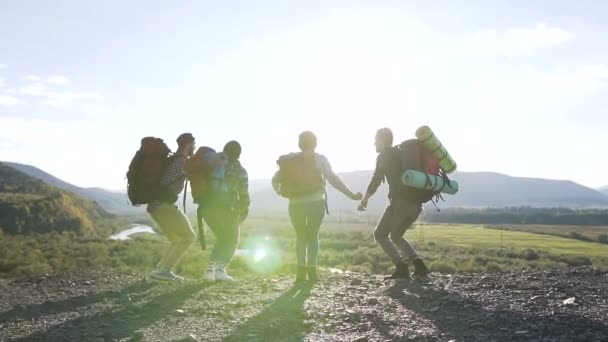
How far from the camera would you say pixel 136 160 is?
9055 mm

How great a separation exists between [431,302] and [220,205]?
4006 mm

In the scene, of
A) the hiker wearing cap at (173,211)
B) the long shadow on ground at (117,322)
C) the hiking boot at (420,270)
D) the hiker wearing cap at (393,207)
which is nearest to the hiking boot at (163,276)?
the hiker wearing cap at (173,211)

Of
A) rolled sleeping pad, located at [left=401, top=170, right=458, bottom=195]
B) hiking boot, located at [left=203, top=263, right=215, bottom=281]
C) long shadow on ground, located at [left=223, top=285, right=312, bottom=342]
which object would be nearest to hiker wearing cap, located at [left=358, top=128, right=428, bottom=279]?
rolled sleeping pad, located at [left=401, top=170, right=458, bottom=195]

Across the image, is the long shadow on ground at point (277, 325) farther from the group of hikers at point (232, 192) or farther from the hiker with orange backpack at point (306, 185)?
the group of hikers at point (232, 192)

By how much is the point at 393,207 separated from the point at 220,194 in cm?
306

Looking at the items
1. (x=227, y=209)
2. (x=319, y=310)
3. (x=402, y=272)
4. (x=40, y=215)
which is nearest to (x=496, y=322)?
(x=319, y=310)

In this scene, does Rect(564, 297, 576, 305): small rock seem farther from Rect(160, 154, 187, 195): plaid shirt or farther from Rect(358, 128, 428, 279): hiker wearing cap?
Rect(160, 154, 187, 195): plaid shirt

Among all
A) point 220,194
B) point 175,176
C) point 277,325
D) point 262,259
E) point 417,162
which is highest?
point 417,162

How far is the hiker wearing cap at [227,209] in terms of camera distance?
9539 mm

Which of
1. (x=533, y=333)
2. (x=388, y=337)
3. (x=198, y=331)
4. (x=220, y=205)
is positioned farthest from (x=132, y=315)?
(x=533, y=333)

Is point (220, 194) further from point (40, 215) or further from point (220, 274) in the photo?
point (40, 215)

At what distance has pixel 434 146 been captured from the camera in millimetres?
9305

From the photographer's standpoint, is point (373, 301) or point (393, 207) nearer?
point (373, 301)

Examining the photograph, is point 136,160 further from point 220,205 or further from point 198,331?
point 198,331
